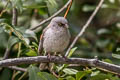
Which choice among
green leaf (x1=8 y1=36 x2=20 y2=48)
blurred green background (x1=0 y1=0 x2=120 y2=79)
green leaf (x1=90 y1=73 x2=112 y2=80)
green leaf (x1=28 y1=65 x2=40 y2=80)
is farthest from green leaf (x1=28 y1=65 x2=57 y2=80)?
blurred green background (x1=0 y1=0 x2=120 y2=79)

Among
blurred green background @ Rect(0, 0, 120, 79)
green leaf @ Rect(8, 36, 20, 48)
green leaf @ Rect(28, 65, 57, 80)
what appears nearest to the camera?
green leaf @ Rect(28, 65, 57, 80)

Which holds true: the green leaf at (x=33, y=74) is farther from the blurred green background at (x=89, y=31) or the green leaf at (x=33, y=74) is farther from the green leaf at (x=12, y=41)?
the blurred green background at (x=89, y=31)

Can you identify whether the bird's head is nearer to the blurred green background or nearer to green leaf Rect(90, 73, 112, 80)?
green leaf Rect(90, 73, 112, 80)

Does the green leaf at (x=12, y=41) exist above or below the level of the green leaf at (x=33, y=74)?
above

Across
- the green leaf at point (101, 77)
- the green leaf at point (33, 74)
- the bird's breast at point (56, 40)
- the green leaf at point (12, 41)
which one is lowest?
the green leaf at point (101, 77)

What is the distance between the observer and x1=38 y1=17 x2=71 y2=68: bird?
354 centimetres

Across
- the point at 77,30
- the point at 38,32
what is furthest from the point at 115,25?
the point at 38,32

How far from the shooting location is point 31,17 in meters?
5.47

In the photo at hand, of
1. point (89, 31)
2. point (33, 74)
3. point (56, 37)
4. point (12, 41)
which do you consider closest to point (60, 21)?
point (56, 37)

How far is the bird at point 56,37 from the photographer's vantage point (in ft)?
11.6

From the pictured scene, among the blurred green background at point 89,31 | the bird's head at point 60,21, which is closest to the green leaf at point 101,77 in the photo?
the bird's head at point 60,21

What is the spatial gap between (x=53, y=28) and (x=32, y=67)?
0.61 metres

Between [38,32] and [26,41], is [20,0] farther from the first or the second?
[38,32]

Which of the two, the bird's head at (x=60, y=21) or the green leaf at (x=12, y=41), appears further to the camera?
the bird's head at (x=60, y=21)
